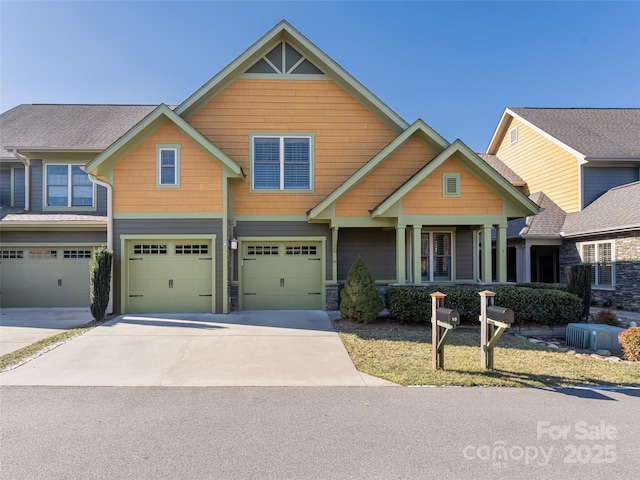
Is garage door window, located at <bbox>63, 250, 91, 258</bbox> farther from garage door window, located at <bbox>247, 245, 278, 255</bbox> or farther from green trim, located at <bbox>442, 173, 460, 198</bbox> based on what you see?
green trim, located at <bbox>442, 173, 460, 198</bbox>

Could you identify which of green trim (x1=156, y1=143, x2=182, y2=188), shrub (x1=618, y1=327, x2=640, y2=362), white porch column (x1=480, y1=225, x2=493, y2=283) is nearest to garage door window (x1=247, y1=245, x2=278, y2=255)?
green trim (x1=156, y1=143, x2=182, y2=188)

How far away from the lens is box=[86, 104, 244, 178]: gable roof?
33.5 feet

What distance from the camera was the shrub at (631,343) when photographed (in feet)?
23.1

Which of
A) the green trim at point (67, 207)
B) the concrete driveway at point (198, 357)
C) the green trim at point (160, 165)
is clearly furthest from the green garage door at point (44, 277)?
the green trim at point (160, 165)

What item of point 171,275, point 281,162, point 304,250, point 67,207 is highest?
A: point 281,162

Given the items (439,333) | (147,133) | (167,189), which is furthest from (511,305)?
(147,133)

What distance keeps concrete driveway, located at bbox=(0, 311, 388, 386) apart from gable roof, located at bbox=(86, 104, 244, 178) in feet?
14.8

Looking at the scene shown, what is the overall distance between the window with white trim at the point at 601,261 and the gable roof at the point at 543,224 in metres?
1.37

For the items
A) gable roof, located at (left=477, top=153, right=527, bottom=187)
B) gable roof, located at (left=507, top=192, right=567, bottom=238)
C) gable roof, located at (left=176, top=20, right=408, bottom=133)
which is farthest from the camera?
gable roof, located at (left=477, top=153, right=527, bottom=187)

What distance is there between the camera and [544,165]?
1778 centimetres

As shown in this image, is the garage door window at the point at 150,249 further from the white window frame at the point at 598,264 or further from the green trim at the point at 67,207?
the white window frame at the point at 598,264

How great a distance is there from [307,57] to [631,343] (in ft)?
38.1

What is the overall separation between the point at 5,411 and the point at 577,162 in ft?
65.1

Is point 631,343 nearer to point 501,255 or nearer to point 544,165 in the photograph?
point 501,255
